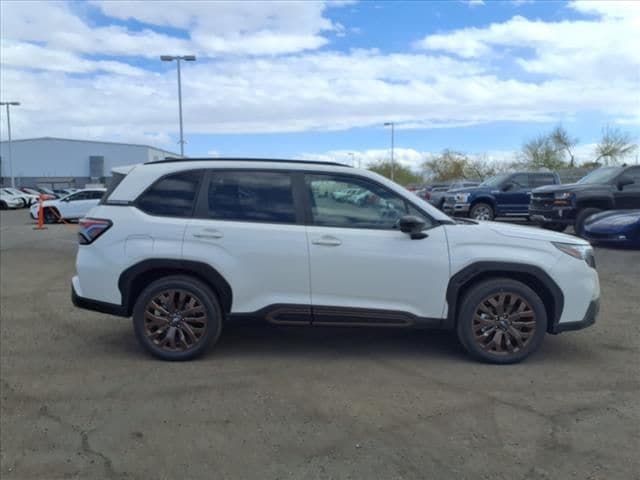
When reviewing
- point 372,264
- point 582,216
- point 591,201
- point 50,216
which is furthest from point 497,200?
point 50,216

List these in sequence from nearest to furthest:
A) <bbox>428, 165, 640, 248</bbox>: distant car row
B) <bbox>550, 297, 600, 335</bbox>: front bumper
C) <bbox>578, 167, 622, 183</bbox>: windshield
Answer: <bbox>550, 297, 600, 335</bbox>: front bumper < <bbox>428, 165, 640, 248</bbox>: distant car row < <bbox>578, 167, 622, 183</bbox>: windshield

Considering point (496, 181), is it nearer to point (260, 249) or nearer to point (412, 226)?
point (412, 226)

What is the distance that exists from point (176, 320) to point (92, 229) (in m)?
1.12

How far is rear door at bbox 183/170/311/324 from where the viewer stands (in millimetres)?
4691

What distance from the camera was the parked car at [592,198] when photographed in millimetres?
12859

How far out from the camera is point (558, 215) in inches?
516

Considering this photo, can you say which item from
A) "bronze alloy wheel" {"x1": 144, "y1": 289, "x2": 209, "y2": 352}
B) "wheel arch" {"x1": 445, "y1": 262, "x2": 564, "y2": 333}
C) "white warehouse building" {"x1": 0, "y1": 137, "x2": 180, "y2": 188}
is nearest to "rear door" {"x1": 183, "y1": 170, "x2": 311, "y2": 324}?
"bronze alloy wheel" {"x1": 144, "y1": 289, "x2": 209, "y2": 352}

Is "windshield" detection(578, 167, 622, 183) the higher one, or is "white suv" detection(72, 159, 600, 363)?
"windshield" detection(578, 167, 622, 183)

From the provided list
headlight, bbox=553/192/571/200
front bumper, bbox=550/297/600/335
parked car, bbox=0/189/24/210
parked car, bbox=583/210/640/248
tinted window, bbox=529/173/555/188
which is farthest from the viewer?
parked car, bbox=0/189/24/210

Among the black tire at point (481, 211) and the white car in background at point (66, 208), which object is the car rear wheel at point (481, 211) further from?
the white car in background at point (66, 208)

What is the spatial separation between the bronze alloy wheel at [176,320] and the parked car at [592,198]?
10491 mm

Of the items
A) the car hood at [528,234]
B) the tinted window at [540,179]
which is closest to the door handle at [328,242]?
the car hood at [528,234]

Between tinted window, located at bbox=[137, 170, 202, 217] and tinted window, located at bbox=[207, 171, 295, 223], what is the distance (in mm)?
171

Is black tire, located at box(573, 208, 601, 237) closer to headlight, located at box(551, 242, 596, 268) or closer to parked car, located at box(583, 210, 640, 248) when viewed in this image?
parked car, located at box(583, 210, 640, 248)
